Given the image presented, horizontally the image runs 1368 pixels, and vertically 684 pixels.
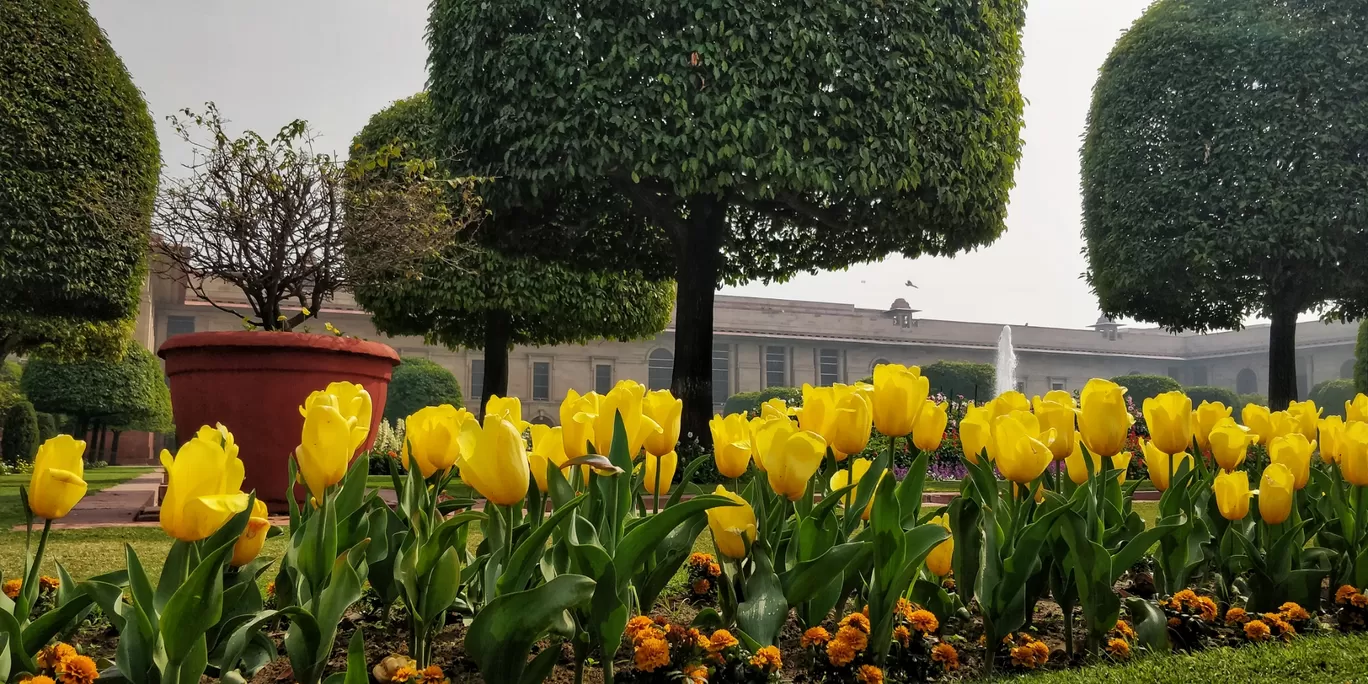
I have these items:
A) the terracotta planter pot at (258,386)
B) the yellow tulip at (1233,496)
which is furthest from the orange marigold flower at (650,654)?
the terracotta planter pot at (258,386)

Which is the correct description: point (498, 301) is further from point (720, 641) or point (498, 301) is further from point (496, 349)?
point (720, 641)

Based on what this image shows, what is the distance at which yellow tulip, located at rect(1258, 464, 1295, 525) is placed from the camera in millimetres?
2340

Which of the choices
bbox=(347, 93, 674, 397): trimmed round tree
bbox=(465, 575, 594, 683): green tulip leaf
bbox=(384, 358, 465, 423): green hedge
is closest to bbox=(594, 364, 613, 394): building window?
bbox=(384, 358, 465, 423): green hedge

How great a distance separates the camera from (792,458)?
172cm

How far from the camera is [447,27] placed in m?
8.51

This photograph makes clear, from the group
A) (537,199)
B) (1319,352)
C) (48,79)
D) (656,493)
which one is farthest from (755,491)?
(1319,352)

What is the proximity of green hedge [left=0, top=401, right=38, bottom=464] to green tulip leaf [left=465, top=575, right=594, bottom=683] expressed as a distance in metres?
18.5

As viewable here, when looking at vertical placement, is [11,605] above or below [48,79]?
below

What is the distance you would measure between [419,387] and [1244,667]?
81.6 ft

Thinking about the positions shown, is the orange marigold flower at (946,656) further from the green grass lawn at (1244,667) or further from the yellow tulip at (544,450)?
the yellow tulip at (544,450)

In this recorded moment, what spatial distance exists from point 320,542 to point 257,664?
0.25m

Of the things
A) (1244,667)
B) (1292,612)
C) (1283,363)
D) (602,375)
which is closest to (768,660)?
(1244,667)

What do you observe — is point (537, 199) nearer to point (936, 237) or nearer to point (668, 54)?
point (668, 54)

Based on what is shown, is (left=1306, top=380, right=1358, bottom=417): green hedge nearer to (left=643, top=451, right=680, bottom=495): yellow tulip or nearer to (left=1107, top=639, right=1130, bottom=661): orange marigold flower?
(left=1107, top=639, right=1130, bottom=661): orange marigold flower
